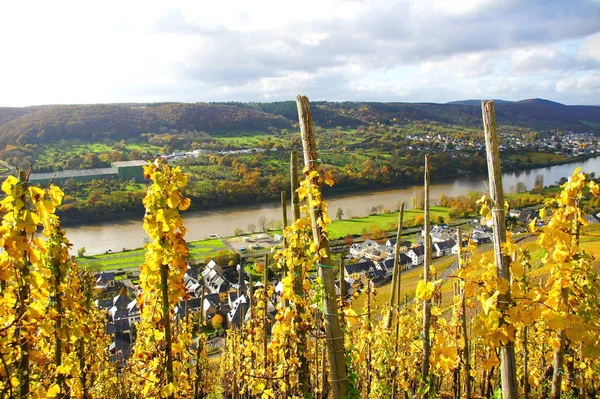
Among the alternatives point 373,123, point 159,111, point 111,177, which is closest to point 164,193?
point 111,177

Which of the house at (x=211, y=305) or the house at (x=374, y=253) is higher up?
the house at (x=374, y=253)

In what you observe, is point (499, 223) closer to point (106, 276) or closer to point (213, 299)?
point (213, 299)

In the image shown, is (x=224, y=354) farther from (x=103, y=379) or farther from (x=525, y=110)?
(x=525, y=110)

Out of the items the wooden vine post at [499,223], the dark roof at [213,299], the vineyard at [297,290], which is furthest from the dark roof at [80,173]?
the wooden vine post at [499,223]

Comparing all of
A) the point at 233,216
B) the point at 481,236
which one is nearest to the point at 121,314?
the point at 233,216

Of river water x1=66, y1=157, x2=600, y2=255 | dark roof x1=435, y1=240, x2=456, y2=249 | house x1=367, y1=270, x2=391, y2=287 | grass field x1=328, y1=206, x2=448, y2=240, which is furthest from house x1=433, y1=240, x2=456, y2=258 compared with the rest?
river water x1=66, y1=157, x2=600, y2=255

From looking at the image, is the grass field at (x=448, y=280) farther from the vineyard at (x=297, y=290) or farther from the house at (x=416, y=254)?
the vineyard at (x=297, y=290)
